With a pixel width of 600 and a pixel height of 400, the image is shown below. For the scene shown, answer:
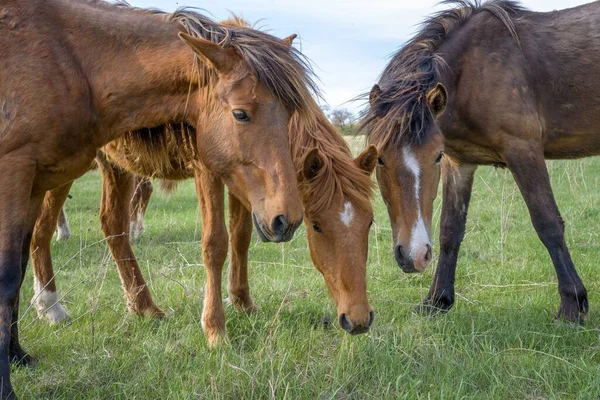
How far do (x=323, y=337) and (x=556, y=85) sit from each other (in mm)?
3054

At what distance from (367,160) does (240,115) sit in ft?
3.81

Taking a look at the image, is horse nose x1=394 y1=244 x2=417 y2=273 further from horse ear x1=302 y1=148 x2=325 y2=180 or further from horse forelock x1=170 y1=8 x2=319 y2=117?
horse forelock x1=170 y1=8 x2=319 y2=117

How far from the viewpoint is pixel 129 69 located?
3.55m

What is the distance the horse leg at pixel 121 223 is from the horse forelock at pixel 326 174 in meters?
1.87

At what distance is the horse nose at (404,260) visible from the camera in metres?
4.33

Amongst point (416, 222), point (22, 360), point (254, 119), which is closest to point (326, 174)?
point (254, 119)

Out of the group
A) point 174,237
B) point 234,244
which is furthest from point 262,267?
point 174,237

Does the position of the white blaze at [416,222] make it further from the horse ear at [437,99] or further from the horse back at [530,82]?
the horse back at [530,82]

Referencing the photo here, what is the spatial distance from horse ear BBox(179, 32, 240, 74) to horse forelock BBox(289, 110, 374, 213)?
2.06 ft

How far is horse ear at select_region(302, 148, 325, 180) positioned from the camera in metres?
3.89

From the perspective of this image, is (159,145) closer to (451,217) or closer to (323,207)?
(323,207)

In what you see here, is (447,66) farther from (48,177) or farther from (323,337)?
(48,177)

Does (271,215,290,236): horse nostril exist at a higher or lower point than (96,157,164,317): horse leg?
higher

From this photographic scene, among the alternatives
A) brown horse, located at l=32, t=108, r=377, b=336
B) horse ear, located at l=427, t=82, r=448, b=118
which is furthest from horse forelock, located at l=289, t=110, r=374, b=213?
horse ear, located at l=427, t=82, r=448, b=118
